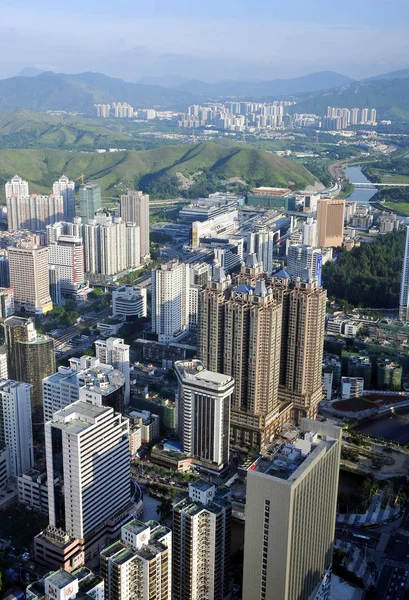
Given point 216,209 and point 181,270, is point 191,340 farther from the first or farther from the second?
point 216,209

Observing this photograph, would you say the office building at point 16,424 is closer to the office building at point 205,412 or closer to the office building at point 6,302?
the office building at point 205,412

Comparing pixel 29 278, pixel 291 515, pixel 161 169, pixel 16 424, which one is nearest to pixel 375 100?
pixel 161 169

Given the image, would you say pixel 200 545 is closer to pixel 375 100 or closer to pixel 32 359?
pixel 32 359

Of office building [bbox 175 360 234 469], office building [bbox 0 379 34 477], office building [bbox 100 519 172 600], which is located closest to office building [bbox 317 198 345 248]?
office building [bbox 175 360 234 469]

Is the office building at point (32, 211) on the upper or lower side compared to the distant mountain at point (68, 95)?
lower

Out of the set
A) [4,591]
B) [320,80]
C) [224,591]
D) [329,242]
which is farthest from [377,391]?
[320,80]

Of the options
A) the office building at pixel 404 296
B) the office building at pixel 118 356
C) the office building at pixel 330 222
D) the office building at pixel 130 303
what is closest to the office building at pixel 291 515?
the office building at pixel 118 356
